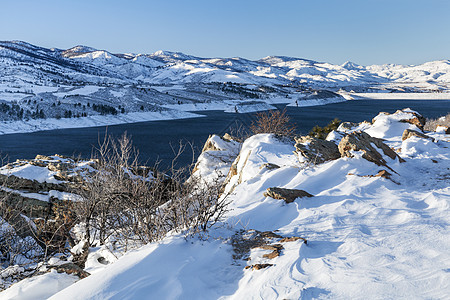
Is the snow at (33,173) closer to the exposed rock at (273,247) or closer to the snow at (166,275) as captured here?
the snow at (166,275)

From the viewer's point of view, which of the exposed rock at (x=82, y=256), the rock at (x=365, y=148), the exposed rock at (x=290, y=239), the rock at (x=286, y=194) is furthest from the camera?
the rock at (x=365, y=148)

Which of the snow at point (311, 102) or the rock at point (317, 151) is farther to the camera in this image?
the snow at point (311, 102)

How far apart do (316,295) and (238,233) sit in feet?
7.20

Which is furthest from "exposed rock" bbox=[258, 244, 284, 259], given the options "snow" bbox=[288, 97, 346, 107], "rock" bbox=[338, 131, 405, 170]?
"snow" bbox=[288, 97, 346, 107]

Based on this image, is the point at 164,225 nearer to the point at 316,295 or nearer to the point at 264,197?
the point at 264,197

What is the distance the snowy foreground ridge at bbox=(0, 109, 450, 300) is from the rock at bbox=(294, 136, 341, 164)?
115 centimetres

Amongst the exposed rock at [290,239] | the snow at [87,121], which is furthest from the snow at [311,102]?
the exposed rock at [290,239]

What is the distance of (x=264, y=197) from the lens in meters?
7.10

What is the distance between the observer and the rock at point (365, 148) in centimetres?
848

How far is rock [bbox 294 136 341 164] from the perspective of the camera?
925cm

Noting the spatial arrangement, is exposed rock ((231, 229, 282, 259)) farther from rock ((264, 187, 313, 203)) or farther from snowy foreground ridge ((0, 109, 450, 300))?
rock ((264, 187, 313, 203))

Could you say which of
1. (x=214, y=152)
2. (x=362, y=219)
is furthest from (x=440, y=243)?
(x=214, y=152)

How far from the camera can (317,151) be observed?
9602mm

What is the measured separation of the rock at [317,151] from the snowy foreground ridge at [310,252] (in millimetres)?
1148
